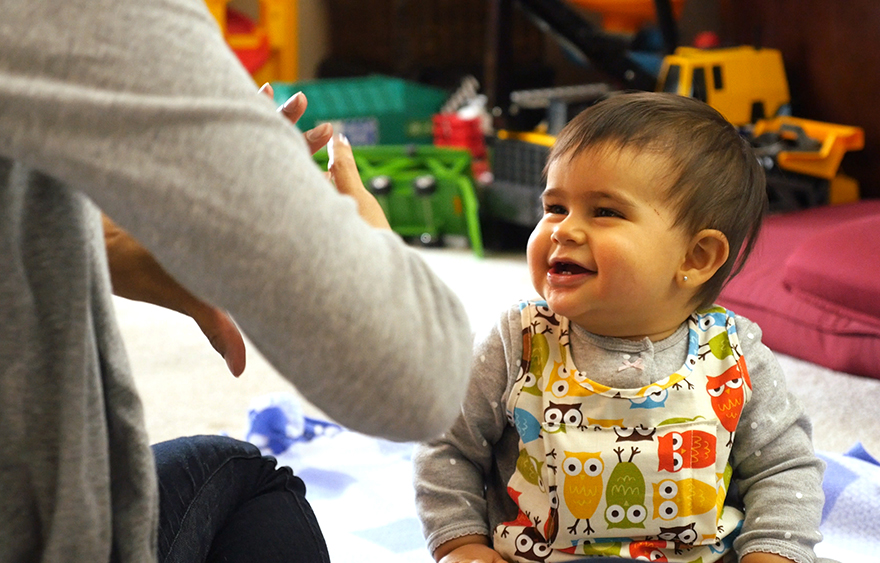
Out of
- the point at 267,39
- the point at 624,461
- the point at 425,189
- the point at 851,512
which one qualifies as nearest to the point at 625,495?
the point at 624,461

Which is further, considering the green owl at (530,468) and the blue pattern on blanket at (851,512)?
the blue pattern on blanket at (851,512)

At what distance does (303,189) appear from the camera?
16.7 inches

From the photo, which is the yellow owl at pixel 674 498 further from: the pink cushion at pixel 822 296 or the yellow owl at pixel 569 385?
the pink cushion at pixel 822 296

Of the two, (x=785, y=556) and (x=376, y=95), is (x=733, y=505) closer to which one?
(x=785, y=556)

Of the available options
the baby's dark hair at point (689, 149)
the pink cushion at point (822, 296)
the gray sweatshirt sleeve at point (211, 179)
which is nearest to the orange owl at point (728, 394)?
the baby's dark hair at point (689, 149)

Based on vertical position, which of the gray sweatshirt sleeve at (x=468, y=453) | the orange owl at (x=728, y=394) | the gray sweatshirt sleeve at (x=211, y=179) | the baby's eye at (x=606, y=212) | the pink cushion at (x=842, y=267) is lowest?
the pink cushion at (x=842, y=267)

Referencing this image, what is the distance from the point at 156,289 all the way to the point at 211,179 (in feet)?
1.16

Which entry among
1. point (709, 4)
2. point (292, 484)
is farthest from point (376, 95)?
point (292, 484)

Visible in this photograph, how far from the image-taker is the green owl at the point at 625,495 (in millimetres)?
801

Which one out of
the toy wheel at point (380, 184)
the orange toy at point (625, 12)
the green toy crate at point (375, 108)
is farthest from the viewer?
the green toy crate at point (375, 108)

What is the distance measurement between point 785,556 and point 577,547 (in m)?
0.18

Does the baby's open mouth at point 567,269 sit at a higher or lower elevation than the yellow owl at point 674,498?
higher

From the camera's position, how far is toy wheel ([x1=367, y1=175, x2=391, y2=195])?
8.54 ft

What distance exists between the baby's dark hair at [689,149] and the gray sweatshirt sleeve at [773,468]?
0.11 metres
